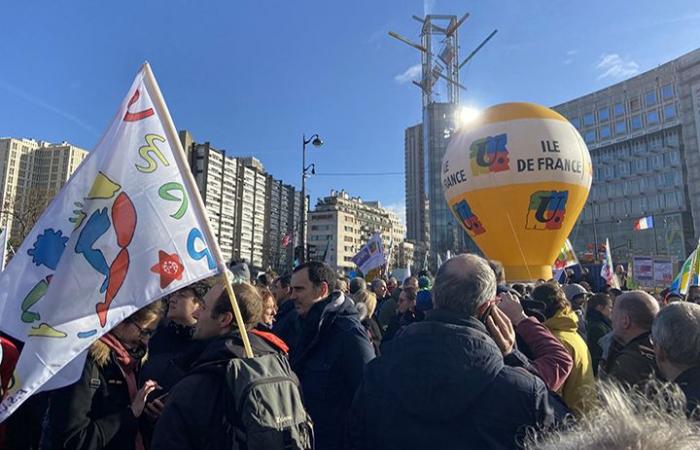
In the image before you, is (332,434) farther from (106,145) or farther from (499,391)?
(106,145)

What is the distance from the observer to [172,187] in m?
2.45

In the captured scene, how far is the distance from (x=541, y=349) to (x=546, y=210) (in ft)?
39.3

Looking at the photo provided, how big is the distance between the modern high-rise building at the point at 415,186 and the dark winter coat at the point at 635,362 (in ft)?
416

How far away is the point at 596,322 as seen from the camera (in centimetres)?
501

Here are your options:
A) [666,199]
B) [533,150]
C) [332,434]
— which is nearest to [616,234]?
[666,199]

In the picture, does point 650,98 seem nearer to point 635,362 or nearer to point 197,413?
point 635,362

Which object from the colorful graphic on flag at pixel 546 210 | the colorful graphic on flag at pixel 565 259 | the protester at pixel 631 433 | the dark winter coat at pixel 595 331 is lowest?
the dark winter coat at pixel 595 331

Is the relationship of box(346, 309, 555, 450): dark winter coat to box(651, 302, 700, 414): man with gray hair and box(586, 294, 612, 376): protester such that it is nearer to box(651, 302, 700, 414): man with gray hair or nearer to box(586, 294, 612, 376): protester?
box(651, 302, 700, 414): man with gray hair

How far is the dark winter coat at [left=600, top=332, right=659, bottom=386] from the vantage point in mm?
2764

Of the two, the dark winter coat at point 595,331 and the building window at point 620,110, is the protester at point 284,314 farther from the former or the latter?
the building window at point 620,110

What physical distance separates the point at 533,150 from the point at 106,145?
43.0 feet

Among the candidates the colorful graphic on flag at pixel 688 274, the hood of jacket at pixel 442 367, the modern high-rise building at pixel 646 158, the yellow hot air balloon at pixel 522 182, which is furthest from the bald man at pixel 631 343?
the modern high-rise building at pixel 646 158

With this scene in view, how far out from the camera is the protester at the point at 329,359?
320cm

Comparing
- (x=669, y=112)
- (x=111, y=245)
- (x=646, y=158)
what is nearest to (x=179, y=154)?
(x=111, y=245)
